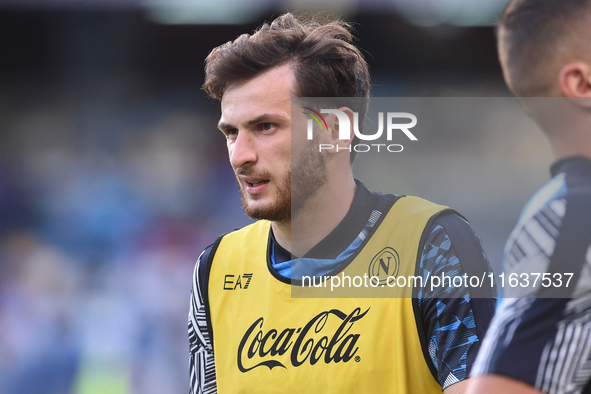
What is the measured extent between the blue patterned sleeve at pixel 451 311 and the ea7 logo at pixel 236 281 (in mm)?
664

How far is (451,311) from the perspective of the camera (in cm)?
168

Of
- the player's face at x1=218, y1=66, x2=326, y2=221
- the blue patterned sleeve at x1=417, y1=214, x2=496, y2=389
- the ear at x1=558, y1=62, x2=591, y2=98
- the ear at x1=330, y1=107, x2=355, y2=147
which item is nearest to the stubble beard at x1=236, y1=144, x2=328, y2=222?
the player's face at x1=218, y1=66, x2=326, y2=221

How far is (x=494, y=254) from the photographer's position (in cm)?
455

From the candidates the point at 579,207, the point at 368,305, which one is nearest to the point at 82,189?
the point at 368,305

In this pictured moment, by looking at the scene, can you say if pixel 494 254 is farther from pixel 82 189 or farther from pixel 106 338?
pixel 82 189

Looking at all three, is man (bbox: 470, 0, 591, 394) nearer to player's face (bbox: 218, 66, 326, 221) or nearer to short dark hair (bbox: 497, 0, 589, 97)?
short dark hair (bbox: 497, 0, 589, 97)

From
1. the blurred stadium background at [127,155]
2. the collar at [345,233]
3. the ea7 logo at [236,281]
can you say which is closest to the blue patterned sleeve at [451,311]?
the collar at [345,233]

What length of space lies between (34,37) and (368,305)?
5.39 meters

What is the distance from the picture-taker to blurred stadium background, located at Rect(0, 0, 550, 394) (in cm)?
539

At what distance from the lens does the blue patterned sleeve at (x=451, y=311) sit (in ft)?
5.38

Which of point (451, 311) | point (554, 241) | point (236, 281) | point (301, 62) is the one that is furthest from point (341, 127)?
point (554, 241)

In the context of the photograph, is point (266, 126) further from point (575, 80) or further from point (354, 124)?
point (575, 80)

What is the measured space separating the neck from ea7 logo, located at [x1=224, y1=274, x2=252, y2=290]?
8.2 inches

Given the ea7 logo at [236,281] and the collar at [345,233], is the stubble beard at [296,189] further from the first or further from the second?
the ea7 logo at [236,281]
